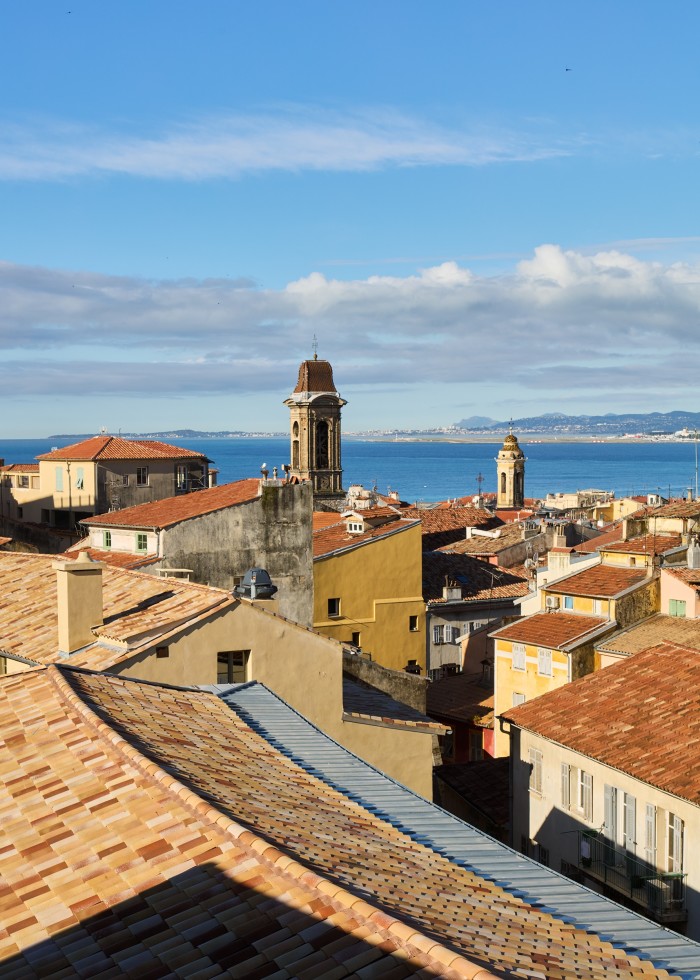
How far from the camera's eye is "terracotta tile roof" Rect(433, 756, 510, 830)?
27984 mm

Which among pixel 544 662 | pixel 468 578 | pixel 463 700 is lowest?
pixel 463 700

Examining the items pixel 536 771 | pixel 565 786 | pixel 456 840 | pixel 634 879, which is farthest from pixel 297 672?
pixel 536 771

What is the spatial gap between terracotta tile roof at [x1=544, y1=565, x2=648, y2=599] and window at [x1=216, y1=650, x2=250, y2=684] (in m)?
17.1

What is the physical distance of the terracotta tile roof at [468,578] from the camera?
5138cm

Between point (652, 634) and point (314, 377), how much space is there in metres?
53.6

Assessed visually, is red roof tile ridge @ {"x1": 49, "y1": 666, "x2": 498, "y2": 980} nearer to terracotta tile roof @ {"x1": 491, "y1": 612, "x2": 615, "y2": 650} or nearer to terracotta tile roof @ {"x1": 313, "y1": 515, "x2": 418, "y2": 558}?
terracotta tile roof @ {"x1": 491, "y1": 612, "x2": 615, "y2": 650}

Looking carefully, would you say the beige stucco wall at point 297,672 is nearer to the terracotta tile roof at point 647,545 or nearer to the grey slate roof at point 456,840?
the grey slate roof at point 456,840

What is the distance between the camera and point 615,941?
862 centimetres

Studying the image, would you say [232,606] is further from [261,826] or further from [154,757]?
[261,826]

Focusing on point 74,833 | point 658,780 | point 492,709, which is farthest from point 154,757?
→ point 492,709

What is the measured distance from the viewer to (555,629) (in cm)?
3431

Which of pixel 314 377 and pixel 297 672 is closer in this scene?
pixel 297 672

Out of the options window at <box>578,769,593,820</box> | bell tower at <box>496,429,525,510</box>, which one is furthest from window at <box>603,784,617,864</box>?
bell tower at <box>496,429,525,510</box>

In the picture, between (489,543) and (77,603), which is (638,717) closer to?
(77,603)
